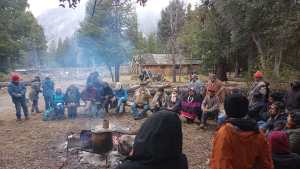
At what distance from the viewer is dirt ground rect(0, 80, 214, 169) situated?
8011 mm

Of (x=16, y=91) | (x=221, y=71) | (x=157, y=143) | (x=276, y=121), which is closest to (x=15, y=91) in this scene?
(x=16, y=91)

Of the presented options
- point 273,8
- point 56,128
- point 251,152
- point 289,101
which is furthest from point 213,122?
point 251,152

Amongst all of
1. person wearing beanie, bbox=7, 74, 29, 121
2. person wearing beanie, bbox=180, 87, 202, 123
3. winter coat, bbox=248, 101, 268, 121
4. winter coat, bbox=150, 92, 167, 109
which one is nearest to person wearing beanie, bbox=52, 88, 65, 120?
person wearing beanie, bbox=7, 74, 29, 121

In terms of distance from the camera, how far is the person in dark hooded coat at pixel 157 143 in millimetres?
2412

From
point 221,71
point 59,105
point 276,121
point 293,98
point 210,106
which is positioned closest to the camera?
point 276,121

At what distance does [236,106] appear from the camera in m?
3.44

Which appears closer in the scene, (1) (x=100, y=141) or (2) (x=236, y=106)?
(2) (x=236, y=106)

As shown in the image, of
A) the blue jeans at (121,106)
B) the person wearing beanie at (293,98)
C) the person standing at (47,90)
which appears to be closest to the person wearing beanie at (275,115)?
the person wearing beanie at (293,98)

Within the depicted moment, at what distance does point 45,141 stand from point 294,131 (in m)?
6.32

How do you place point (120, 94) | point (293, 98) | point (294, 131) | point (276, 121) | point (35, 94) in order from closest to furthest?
1. point (294, 131)
2. point (276, 121)
3. point (293, 98)
4. point (120, 94)
5. point (35, 94)

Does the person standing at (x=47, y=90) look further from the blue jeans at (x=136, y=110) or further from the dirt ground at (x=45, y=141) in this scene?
the blue jeans at (x=136, y=110)

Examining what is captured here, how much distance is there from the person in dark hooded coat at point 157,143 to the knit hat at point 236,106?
41.2 inches

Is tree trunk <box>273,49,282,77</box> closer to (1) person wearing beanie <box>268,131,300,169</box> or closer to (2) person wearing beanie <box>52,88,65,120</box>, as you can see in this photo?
(2) person wearing beanie <box>52,88,65,120</box>

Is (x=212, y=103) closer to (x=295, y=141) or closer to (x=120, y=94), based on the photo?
(x=120, y=94)
